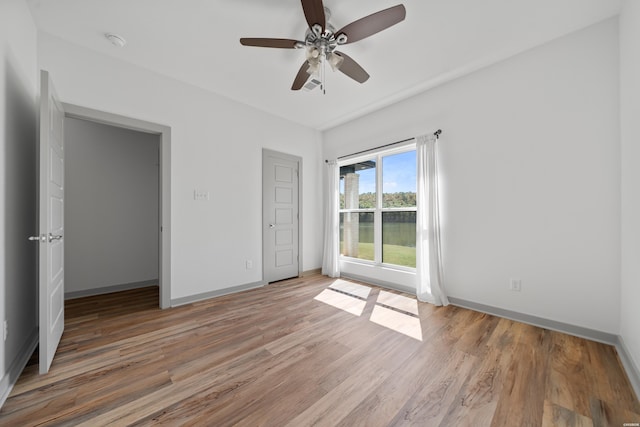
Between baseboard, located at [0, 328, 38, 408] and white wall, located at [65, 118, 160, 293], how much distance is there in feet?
5.56

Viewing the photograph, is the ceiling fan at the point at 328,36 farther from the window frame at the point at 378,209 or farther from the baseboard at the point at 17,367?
the baseboard at the point at 17,367

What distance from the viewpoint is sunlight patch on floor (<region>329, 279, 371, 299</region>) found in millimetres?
3535

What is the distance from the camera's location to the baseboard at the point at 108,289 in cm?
347

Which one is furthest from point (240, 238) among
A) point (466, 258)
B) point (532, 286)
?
point (532, 286)

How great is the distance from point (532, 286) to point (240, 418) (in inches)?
115

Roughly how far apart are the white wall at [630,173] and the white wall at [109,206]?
5599mm

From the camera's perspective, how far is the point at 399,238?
3840 mm

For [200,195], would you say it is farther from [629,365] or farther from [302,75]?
[629,365]

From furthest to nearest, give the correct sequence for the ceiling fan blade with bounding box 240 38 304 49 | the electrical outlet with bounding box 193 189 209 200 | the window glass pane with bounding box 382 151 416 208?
the window glass pane with bounding box 382 151 416 208
the electrical outlet with bounding box 193 189 209 200
the ceiling fan blade with bounding box 240 38 304 49

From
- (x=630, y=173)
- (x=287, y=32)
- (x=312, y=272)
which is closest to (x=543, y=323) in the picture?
(x=630, y=173)

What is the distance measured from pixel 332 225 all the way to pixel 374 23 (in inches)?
125

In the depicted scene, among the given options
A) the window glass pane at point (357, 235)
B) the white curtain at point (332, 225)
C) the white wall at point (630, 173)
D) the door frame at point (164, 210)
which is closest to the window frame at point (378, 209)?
the window glass pane at point (357, 235)

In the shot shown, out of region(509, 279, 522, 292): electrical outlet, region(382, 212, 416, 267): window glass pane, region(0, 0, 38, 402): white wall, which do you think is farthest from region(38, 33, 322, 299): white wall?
region(509, 279, 522, 292): electrical outlet

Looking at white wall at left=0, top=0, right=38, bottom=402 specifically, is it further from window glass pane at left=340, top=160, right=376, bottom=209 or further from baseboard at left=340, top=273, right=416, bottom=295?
window glass pane at left=340, top=160, right=376, bottom=209
